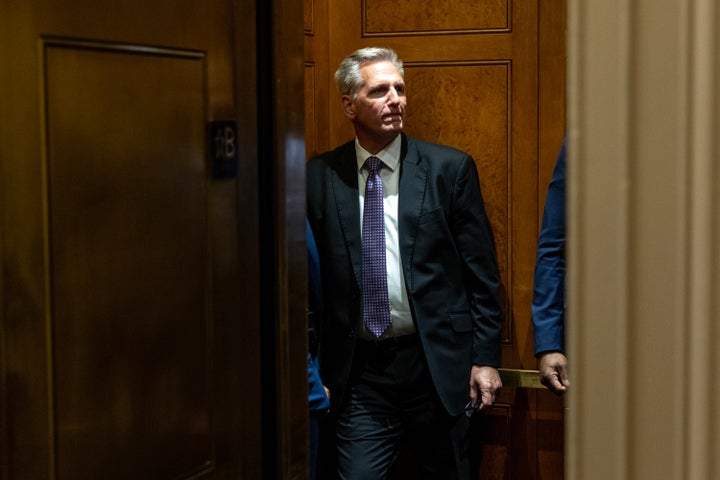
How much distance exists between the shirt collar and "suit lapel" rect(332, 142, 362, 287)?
17 mm

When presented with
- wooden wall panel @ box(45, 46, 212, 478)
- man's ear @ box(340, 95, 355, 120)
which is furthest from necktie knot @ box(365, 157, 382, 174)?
wooden wall panel @ box(45, 46, 212, 478)

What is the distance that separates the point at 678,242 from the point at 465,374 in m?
2.25

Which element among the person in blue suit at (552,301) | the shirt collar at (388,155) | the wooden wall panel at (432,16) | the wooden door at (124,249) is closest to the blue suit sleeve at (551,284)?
the person in blue suit at (552,301)

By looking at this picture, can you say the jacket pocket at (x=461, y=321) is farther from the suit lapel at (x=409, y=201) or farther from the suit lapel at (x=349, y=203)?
the suit lapel at (x=349, y=203)

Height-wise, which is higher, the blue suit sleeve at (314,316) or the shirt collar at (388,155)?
the shirt collar at (388,155)

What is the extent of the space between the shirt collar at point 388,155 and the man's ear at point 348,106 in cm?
11

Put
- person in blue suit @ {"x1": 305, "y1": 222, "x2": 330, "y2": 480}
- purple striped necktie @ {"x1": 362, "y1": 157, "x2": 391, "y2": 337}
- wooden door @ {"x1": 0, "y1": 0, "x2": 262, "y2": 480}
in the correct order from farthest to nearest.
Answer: purple striped necktie @ {"x1": 362, "y1": 157, "x2": 391, "y2": 337} → person in blue suit @ {"x1": 305, "y1": 222, "x2": 330, "y2": 480} → wooden door @ {"x1": 0, "y1": 0, "x2": 262, "y2": 480}

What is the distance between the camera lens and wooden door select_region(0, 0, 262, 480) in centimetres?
135

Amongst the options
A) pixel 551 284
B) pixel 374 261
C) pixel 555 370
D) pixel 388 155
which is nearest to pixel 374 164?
pixel 388 155

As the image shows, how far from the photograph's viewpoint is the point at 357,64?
3062mm

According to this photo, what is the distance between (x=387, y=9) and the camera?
3230 millimetres

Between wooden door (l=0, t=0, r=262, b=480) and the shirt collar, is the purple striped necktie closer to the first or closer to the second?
the shirt collar

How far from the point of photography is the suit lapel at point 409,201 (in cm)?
289

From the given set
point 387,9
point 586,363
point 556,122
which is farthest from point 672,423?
point 387,9
